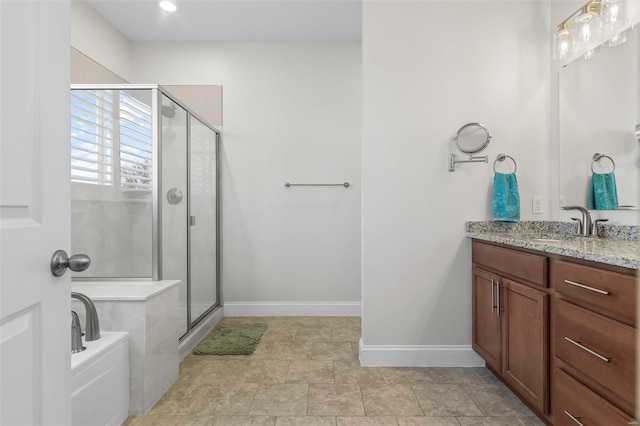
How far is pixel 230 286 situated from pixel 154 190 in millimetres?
1413

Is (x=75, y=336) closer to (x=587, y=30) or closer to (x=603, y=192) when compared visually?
(x=603, y=192)

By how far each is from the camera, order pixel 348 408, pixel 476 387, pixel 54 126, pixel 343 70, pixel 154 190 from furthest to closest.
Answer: pixel 343 70 < pixel 154 190 < pixel 476 387 < pixel 348 408 < pixel 54 126

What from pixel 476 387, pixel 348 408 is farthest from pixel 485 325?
pixel 348 408

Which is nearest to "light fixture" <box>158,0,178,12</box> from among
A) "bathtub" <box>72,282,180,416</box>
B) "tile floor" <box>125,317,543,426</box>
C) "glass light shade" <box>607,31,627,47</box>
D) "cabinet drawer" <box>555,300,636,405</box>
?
"bathtub" <box>72,282,180,416</box>

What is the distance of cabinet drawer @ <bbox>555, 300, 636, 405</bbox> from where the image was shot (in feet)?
3.40

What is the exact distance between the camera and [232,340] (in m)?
2.60

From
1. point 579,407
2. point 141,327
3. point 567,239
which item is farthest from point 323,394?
point 567,239

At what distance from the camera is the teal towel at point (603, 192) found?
1.75 meters

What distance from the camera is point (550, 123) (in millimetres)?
2186

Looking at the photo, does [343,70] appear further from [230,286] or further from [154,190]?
[230,286]

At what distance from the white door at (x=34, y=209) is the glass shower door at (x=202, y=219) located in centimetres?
191

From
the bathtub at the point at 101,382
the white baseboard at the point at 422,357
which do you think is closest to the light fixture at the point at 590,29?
the white baseboard at the point at 422,357

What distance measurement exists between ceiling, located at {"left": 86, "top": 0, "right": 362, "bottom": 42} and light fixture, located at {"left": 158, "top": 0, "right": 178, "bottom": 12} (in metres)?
0.04

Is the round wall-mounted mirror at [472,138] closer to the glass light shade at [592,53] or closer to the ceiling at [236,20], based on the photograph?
the glass light shade at [592,53]
